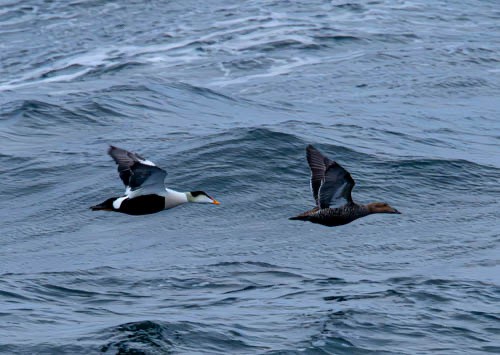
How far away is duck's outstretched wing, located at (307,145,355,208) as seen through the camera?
50.7ft

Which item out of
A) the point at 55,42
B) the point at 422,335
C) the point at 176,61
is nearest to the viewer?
the point at 422,335

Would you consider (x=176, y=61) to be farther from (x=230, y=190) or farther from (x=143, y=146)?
(x=230, y=190)

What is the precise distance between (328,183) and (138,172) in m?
2.70

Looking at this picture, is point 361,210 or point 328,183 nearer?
point 328,183

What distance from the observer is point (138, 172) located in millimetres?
Answer: 15828

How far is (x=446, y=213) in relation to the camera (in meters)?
21.2

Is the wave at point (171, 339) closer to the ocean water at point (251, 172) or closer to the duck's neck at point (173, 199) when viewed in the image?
the ocean water at point (251, 172)

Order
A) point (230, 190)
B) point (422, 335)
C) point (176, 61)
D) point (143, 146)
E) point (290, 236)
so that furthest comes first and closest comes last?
point (176, 61)
point (143, 146)
point (230, 190)
point (290, 236)
point (422, 335)

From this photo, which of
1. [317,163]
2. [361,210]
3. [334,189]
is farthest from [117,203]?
[361,210]

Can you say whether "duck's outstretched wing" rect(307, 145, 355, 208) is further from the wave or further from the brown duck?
the wave

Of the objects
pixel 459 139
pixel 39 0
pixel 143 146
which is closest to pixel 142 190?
pixel 143 146

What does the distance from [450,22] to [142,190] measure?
2384cm

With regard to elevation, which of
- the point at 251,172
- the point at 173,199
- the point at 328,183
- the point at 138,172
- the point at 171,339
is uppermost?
the point at 138,172

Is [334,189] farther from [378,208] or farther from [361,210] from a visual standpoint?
[378,208]
